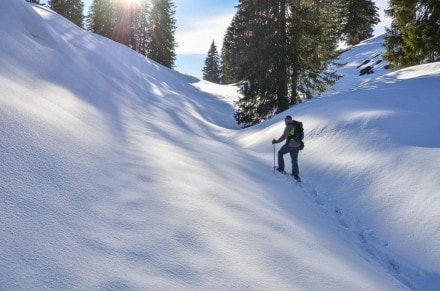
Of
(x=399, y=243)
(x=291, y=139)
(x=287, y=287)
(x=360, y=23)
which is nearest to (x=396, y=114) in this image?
(x=291, y=139)

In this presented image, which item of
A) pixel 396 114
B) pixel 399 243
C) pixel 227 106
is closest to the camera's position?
pixel 399 243

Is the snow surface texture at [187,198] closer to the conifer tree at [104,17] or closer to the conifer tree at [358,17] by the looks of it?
the conifer tree at [358,17]

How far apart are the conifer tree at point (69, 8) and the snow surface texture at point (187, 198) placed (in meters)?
40.6

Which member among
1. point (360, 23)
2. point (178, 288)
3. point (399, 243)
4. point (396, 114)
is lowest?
point (399, 243)

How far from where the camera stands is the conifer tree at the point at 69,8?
158 ft

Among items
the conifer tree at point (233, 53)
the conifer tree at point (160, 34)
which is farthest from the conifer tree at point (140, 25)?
the conifer tree at point (233, 53)

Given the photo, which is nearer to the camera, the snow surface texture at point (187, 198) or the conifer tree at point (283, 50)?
the snow surface texture at point (187, 198)

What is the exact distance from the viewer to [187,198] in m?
5.64

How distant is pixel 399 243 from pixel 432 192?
60.5 inches

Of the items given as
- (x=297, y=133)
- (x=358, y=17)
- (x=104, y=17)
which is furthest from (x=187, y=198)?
(x=104, y=17)

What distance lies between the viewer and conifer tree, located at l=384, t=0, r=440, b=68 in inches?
640

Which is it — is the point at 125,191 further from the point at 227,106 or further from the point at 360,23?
the point at 360,23

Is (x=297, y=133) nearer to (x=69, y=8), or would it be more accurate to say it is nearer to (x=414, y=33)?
(x=414, y=33)

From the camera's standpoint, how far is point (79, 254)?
3436 millimetres
